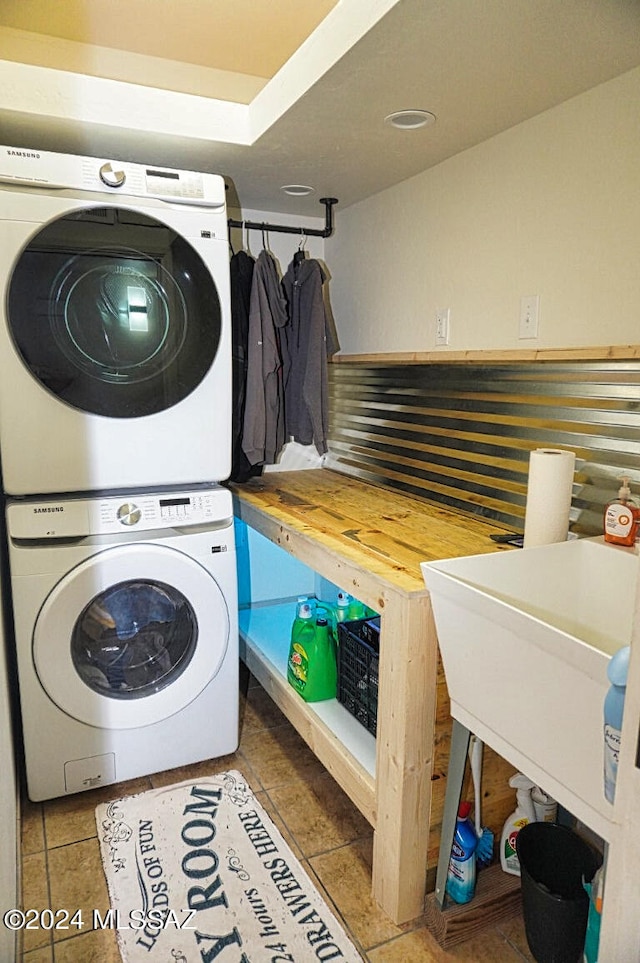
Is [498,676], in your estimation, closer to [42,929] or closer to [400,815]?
[400,815]

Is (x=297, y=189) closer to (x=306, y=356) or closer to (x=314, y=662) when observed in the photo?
(x=306, y=356)

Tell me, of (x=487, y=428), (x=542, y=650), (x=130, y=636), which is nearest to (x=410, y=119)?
(x=487, y=428)

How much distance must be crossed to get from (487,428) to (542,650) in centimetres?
108

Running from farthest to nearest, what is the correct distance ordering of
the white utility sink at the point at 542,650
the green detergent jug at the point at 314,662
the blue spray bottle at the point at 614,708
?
the green detergent jug at the point at 314,662, the white utility sink at the point at 542,650, the blue spray bottle at the point at 614,708

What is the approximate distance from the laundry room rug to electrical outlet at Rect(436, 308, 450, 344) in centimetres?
157

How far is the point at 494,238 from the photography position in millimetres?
1858

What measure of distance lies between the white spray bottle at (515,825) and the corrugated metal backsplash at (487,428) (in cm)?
67

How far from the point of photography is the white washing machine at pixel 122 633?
174 cm

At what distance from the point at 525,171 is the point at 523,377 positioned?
562mm

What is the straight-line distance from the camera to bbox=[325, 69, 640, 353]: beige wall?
1471 mm

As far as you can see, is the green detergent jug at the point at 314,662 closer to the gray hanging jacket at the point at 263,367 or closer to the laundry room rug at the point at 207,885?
the laundry room rug at the point at 207,885

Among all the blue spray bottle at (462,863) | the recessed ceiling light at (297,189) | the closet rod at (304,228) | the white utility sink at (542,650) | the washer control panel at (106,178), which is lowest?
the blue spray bottle at (462,863)

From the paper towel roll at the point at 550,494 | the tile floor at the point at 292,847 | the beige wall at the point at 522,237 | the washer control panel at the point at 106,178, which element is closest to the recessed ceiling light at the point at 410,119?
the beige wall at the point at 522,237

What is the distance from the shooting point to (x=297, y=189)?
2.43m
